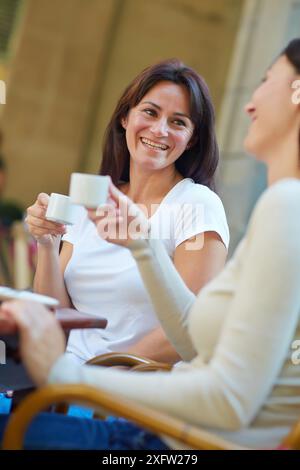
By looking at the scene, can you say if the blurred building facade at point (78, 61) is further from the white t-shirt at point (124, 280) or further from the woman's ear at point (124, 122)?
the white t-shirt at point (124, 280)

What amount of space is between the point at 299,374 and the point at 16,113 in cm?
577

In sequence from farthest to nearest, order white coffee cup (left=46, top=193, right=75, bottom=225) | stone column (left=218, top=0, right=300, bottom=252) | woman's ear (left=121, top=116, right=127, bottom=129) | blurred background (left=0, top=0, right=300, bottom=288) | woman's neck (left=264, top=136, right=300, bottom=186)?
blurred background (left=0, top=0, right=300, bottom=288), stone column (left=218, top=0, right=300, bottom=252), woman's ear (left=121, top=116, right=127, bottom=129), white coffee cup (left=46, top=193, right=75, bottom=225), woman's neck (left=264, top=136, right=300, bottom=186)

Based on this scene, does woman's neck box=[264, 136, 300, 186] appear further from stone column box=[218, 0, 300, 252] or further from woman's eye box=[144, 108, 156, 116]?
stone column box=[218, 0, 300, 252]

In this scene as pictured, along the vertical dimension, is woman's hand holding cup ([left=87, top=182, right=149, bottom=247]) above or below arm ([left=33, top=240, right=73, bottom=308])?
above

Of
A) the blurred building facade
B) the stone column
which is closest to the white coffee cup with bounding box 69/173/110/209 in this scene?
the stone column

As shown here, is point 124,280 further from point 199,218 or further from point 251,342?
point 251,342

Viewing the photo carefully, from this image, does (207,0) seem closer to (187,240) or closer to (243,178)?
(243,178)

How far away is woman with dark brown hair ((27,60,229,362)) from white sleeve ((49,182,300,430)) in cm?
86

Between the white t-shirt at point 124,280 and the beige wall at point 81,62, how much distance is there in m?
4.61

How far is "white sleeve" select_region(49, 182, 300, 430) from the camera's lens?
1291 millimetres

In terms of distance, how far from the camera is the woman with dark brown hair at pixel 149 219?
7.29 ft

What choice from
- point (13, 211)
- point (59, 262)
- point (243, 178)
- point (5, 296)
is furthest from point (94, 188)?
point (13, 211)

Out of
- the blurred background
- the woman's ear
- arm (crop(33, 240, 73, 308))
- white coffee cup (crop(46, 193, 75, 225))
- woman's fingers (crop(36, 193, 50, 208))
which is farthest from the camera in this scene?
the blurred background

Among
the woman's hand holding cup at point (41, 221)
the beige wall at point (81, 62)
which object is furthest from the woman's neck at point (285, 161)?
the beige wall at point (81, 62)
